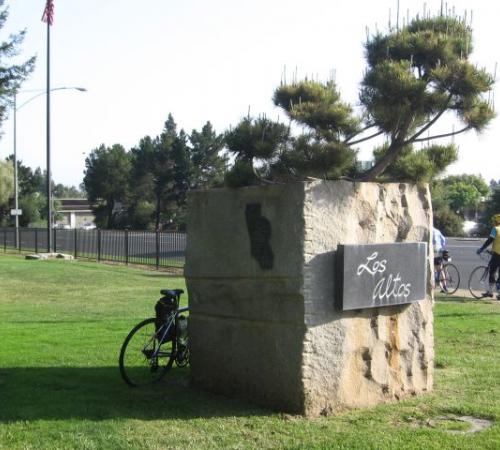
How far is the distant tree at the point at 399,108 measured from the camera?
738cm

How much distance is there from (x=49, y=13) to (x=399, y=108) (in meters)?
24.1

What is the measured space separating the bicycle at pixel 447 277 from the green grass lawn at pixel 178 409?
19.3 feet

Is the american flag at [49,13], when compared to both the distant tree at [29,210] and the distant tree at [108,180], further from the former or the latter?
the distant tree at [108,180]

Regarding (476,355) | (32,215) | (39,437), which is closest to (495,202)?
(32,215)

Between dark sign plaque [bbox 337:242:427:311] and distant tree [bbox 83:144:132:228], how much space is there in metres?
72.8

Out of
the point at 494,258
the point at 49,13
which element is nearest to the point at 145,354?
the point at 494,258

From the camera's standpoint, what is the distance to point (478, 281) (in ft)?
51.3

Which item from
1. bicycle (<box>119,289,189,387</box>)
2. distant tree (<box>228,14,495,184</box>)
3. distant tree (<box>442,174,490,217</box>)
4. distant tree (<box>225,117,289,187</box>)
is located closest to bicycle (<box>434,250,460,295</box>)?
distant tree (<box>228,14,495,184</box>)

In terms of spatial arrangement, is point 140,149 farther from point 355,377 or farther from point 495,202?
point 355,377

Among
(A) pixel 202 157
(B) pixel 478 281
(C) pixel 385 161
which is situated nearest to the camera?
(C) pixel 385 161

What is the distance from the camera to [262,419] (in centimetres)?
547

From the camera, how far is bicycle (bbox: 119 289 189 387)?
6.68 m

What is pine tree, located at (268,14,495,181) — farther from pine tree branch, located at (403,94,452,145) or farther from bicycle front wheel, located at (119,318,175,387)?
bicycle front wheel, located at (119,318,175,387)

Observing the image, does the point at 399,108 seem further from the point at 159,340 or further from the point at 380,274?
the point at 159,340
